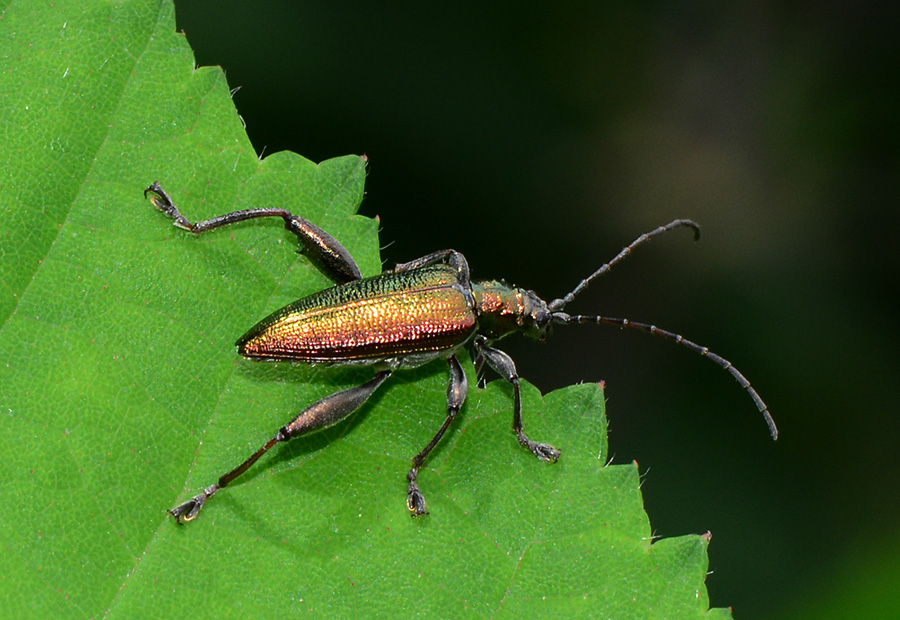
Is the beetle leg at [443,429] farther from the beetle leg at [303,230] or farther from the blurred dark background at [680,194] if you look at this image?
the blurred dark background at [680,194]

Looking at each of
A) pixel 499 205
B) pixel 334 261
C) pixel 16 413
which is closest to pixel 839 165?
pixel 499 205

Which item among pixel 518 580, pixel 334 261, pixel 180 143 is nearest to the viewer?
pixel 518 580

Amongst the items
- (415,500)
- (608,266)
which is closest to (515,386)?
(415,500)

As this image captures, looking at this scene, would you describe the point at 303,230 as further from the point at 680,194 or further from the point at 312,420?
the point at 680,194

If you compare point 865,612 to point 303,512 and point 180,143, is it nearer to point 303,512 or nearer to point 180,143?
point 303,512

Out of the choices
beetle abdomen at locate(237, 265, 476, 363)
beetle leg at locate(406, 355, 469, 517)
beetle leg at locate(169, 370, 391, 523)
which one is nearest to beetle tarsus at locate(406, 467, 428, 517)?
beetle leg at locate(406, 355, 469, 517)
